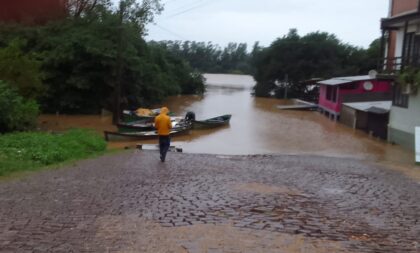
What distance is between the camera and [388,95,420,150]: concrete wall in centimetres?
2556

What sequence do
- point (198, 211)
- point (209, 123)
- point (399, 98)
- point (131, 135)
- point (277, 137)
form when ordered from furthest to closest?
point (209, 123), point (277, 137), point (399, 98), point (131, 135), point (198, 211)

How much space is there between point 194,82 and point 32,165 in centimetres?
6040

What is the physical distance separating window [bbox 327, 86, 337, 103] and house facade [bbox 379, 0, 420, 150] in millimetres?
16113

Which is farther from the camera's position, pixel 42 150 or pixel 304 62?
pixel 304 62

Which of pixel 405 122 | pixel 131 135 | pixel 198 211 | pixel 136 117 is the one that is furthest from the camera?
pixel 136 117

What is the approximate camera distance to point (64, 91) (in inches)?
1678

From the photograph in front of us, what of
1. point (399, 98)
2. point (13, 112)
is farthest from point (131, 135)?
point (399, 98)

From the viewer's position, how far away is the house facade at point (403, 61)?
25391 mm

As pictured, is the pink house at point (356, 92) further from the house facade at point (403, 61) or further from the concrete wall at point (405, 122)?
the concrete wall at point (405, 122)

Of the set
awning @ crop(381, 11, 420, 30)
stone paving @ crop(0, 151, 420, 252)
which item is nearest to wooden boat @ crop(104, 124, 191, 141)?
awning @ crop(381, 11, 420, 30)

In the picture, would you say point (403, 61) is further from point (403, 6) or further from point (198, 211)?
point (198, 211)

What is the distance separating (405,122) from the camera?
1057 inches

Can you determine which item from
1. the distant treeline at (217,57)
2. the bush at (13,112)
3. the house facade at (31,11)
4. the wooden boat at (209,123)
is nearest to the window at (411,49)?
the wooden boat at (209,123)

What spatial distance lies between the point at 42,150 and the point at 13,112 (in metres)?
7.01
